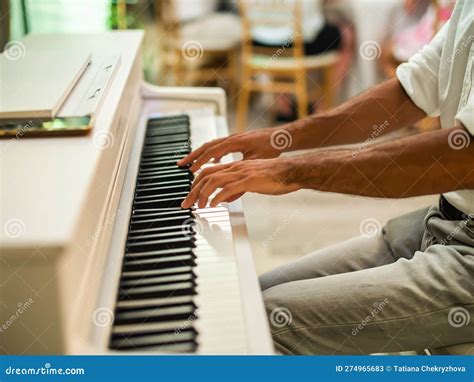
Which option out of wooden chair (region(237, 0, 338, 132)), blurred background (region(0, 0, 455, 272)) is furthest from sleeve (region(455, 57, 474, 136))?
wooden chair (region(237, 0, 338, 132))

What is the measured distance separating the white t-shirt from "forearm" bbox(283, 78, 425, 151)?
0.03 metres

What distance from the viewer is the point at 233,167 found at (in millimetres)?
1236

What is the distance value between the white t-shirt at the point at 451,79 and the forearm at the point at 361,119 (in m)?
0.03

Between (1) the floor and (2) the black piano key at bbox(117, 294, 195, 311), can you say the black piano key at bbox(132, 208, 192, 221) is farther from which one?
(1) the floor

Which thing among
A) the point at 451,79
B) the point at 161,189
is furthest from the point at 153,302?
the point at 451,79

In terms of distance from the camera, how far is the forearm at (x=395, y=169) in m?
Result: 1.16

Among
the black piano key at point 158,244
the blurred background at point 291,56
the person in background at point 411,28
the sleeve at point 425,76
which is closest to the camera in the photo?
the black piano key at point 158,244

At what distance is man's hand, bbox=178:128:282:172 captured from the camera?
1453 mm

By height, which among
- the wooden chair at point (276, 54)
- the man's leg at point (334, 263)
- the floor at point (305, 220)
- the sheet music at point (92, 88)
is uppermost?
the sheet music at point (92, 88)

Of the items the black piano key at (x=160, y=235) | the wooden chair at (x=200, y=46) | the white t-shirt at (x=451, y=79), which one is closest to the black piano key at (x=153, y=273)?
the black piano key at (x=160, y=235)

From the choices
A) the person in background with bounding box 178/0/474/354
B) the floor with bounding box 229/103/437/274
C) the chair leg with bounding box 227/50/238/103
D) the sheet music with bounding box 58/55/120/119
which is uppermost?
the sheet music with bounding box 58/55/120/119

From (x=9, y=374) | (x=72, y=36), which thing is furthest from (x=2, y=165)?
(x=72, y=36)

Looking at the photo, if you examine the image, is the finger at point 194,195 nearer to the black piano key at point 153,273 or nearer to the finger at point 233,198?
the finger at point 233,198

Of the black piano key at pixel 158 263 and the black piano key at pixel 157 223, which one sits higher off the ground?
the black piano key at pixel 158 263
